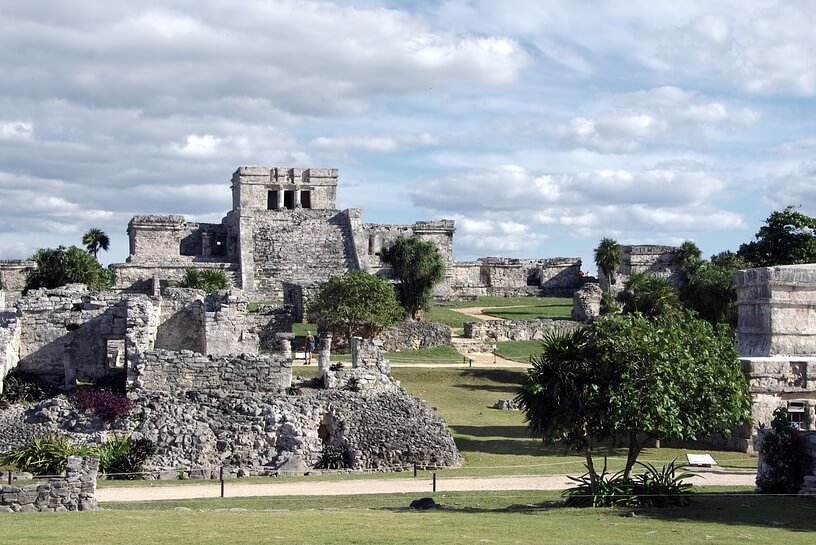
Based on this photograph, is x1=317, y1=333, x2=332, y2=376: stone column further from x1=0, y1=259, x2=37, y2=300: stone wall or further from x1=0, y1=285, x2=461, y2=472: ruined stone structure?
x1=0, y1=259, x2=37, y2=300: stone wall

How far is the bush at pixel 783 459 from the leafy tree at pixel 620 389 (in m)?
0.97

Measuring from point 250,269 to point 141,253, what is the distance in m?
8.11

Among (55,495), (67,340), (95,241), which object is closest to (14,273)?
(95,241)

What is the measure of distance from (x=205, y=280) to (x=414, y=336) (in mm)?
11845

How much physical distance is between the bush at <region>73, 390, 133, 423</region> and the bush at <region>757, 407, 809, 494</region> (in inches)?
491

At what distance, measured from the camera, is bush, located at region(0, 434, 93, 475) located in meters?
23.8

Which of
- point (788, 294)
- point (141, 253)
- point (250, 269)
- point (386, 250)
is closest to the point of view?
point (788, 294)

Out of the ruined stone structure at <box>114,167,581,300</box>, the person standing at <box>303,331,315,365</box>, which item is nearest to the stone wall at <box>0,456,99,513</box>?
the person standing at <box>303,331,315,365</box>

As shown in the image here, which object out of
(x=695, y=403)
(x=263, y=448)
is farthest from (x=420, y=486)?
(x=695, y=403)

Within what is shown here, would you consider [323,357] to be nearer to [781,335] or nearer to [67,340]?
[67,340]

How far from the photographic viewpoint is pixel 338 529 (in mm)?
16484

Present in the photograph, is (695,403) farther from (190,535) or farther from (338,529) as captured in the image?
(190,535)

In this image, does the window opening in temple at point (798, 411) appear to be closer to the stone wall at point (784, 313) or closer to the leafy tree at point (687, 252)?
the stone wall at point (784, 313)

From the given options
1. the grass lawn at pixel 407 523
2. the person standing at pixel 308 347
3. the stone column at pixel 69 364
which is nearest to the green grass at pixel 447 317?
the person standing at pixel 308 347
